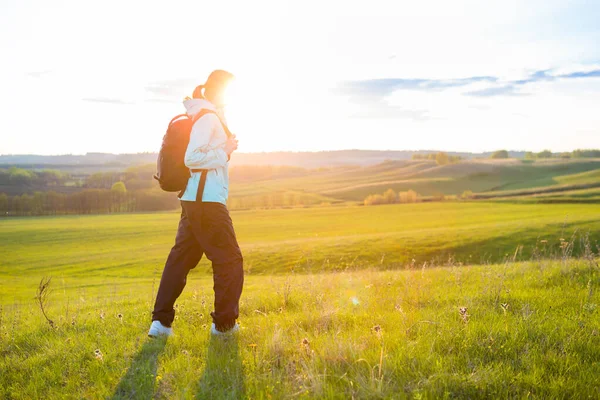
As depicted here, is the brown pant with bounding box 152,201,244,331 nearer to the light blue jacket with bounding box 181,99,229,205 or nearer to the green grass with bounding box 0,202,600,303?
the light blue jacket with bounding box 181,99,229,205

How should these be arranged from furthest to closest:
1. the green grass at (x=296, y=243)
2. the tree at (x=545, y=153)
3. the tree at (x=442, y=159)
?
the tree at (x=545, y=153) → the tree at (x=442, y=159) → the green grass at (x=296, y=243)

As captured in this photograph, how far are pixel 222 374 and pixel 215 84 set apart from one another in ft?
10.6

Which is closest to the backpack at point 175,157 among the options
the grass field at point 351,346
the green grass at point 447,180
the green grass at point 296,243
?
the grass field at point 351,346

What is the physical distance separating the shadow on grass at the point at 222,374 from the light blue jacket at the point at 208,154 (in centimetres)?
159

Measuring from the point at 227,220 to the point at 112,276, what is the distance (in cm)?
2320

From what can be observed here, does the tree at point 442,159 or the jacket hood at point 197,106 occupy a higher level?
the tree at point 442,159

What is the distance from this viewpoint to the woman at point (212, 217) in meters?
5.07

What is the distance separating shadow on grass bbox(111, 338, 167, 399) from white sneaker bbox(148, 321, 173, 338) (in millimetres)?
Answer: 334

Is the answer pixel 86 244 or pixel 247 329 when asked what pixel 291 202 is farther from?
pixel 247 329

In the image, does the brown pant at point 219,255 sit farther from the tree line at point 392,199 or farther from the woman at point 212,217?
the tree line at point 392,199

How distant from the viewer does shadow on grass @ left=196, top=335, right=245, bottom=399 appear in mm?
3668

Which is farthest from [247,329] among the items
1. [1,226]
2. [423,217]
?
[1,226]

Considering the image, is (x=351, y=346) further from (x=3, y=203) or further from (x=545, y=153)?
(x=545, y=153)

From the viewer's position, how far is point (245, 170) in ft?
517
